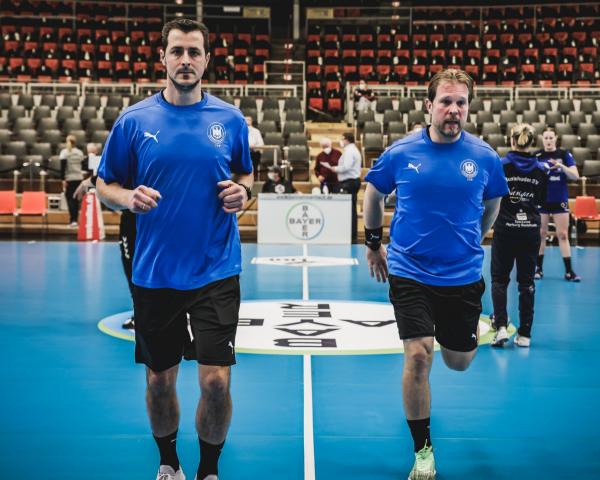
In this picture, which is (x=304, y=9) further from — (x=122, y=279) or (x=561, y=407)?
(x=561, y=407)

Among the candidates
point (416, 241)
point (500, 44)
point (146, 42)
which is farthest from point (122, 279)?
point (500, 44)

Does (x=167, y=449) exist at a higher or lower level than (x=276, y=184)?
lower

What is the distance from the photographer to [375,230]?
420 cm

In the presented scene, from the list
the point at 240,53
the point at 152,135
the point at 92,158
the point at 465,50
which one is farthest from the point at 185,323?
the point at 465,50

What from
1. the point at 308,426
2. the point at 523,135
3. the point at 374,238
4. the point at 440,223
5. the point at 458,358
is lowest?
the point at 308,426

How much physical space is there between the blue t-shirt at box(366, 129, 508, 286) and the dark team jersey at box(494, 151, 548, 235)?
2587 mm

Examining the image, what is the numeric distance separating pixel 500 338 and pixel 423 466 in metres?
3.24

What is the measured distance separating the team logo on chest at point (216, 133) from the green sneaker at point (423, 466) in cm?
165

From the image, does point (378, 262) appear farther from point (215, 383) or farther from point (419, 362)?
point (215, 383)

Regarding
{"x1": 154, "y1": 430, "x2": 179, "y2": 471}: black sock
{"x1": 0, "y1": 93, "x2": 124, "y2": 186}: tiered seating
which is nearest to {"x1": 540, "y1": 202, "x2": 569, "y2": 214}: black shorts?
{"x1": 154, "y1": 430, "x2": 179, "y2": 471}: black sock

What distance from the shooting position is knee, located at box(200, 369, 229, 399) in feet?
10.6

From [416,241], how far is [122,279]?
7.26m

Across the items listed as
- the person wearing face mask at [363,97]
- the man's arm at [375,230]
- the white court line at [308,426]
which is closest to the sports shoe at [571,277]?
the white court line at [308,426]

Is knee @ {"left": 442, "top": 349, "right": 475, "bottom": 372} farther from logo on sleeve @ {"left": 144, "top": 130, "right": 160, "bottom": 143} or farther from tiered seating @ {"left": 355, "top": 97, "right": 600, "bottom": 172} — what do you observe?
tiered seating @ {"left": 355, "top": 97, "right": 600, "bottom": 172}
